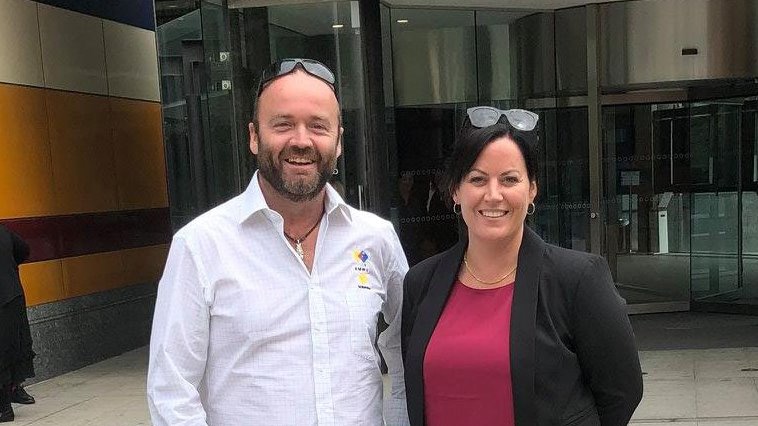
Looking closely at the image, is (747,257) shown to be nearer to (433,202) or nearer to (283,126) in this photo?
(433,202)

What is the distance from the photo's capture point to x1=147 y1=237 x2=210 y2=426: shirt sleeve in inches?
79.4

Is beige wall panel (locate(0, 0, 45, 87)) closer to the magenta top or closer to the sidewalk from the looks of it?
the sidewalk

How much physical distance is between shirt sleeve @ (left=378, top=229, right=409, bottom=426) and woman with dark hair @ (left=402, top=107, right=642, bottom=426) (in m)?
0.08

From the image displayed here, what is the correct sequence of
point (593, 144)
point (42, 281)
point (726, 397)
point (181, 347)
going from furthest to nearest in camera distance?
point (593, 144), point (42, 281), point (726, 397), point (181, 347)

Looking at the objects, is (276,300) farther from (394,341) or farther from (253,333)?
(394,341)

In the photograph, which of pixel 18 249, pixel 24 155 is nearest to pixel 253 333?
pixel 18 249

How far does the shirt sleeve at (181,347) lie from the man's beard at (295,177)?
0.98 feet

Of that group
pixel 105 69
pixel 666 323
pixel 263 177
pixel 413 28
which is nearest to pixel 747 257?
pixel 666 323

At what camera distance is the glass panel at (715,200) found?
30.5 feet

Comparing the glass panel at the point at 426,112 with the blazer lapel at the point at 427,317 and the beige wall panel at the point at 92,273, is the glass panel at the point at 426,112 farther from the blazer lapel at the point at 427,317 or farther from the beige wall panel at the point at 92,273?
→ the blazer lapel at the point at 427,317

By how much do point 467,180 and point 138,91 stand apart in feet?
28.4

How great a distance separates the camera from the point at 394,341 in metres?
2.39

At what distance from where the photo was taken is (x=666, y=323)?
29.7ft

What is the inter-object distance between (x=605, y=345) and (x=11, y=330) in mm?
5912
